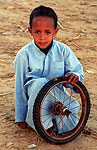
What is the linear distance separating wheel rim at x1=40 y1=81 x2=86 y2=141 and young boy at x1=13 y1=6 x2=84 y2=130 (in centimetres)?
14

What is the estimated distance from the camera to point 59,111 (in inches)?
118

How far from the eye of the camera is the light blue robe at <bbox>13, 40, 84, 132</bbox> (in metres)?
3.14

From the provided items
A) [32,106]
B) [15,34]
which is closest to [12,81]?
[32,106]

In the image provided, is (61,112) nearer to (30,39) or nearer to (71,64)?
(71,64)

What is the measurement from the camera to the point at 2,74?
16.1 ft

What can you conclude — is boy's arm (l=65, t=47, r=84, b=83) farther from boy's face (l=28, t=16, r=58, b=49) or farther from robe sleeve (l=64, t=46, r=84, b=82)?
boy's face (l=28, t=16, r=58, b=49)

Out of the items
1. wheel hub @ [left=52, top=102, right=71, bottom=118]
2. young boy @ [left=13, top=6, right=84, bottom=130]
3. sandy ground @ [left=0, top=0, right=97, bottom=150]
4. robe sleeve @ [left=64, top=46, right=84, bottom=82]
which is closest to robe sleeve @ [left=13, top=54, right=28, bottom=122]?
young boy @ [left=13, top=6, right=84, bottom=130]

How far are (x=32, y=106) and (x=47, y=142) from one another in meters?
0.44

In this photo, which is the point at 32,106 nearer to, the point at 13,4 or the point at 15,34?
the point at 15,34

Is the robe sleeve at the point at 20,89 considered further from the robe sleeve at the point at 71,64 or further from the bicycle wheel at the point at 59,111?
the robe sleeve at the point at 71,64

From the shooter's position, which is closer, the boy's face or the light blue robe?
the boy's face

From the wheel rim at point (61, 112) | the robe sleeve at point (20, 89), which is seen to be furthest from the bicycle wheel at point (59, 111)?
the robe sleeve at point (20, 89)

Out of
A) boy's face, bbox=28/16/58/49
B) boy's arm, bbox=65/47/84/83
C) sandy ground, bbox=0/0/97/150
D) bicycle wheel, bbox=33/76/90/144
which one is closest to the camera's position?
bicycle wheel, bbox=33/76/90/144

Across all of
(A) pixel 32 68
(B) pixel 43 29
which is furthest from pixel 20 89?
(B) pixel 43 29
